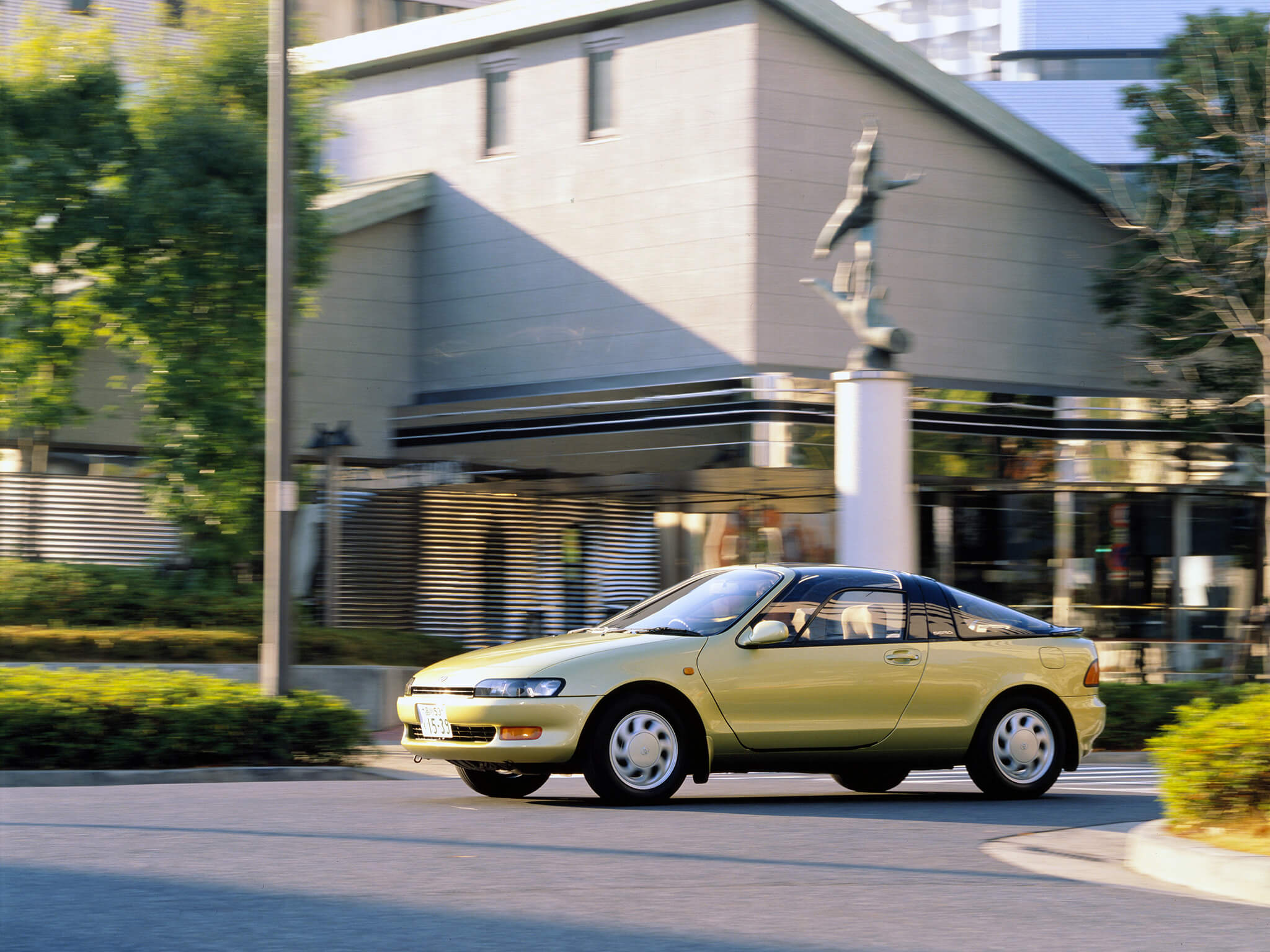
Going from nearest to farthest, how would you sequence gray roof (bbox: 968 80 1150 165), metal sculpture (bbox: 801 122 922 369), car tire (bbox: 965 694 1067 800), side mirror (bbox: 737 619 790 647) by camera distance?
side mirror (bbox: 737 619 790 647) < car tire (bbox: 965 694 1067 800) < metal sculpture (bbox: 801 122 922 369) < gray roof (bbox: 968 80 1150 165)

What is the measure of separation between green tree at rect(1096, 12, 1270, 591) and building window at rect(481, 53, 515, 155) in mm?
8808

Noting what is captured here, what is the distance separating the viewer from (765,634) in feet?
34.9

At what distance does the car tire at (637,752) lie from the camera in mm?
10242

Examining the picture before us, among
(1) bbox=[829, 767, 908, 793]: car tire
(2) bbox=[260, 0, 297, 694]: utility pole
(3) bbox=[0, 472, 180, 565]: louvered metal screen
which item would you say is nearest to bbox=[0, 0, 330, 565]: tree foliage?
(3) bbox=[0, 472, 180, 565]: louvered metal screen

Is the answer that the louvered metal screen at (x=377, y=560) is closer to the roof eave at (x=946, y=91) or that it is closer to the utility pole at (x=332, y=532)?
the utility pole at (x=332, y=532)

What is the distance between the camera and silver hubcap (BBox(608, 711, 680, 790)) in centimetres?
1030

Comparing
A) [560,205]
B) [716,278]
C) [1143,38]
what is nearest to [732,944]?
[716,278]

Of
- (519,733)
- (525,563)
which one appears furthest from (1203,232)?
(519,733)

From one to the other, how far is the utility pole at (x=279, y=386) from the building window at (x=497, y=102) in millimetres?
10709

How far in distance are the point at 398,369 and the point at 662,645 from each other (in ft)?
51.7

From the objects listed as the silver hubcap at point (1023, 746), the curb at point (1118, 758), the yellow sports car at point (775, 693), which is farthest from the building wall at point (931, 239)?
the silver hubcap at point (1023, 746)

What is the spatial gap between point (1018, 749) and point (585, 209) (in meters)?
14.0

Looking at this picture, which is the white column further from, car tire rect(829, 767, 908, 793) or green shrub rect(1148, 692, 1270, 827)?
green shrub rect(1148, 692, 1270, 827)

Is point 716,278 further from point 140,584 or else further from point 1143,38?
point 1143,38
